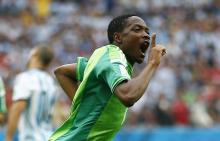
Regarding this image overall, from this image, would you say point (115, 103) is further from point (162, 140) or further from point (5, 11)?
point (5, 11)

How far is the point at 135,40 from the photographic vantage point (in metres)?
5.96

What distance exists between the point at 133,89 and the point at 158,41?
15.1m

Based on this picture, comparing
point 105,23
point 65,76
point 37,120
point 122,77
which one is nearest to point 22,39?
point 105,23

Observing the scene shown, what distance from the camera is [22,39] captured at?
19.3m

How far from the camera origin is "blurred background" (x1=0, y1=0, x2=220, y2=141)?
16828mm

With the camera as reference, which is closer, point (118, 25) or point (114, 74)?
point (114, 74)

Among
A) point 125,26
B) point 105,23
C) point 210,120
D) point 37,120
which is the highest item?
point 125,26

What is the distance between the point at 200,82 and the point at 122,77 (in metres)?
13.6

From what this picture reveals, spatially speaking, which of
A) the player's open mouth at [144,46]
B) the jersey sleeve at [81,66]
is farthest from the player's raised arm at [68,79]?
the player's open mouth at [144,46]

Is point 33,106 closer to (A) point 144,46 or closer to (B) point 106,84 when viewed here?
(B) point 106,84

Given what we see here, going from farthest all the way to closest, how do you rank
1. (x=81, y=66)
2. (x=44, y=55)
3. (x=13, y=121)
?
(x=44, y=55)
(x=13, y=121)
(x=81, y=66)

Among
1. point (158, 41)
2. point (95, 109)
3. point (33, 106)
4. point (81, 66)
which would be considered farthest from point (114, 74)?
point (158, 41)

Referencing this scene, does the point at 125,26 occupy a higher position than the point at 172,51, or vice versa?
the point at 125,26

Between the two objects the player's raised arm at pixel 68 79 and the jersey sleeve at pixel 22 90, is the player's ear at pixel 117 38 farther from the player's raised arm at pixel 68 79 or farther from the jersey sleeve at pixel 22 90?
the jersey sleeve at pixel 22 90
